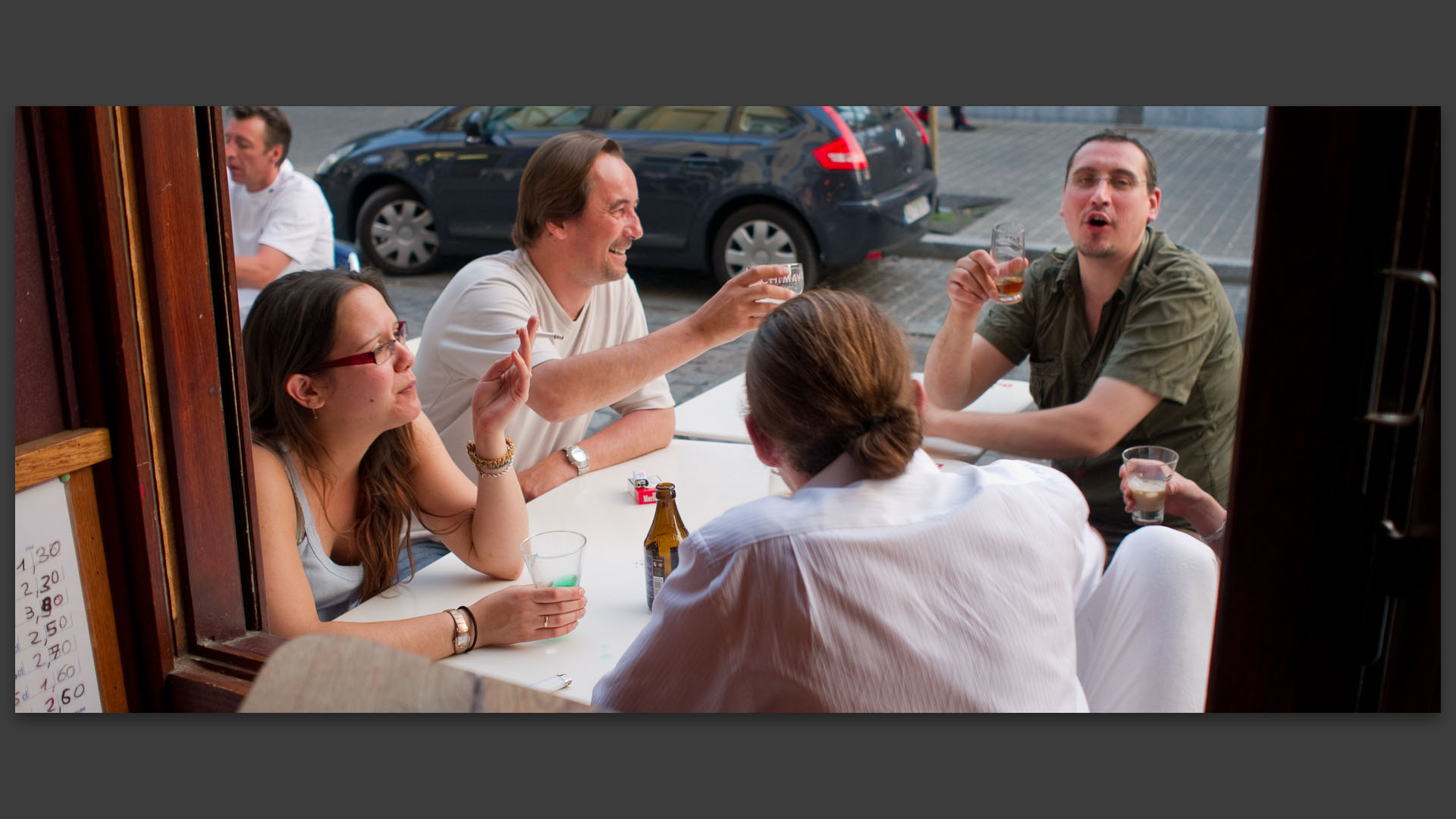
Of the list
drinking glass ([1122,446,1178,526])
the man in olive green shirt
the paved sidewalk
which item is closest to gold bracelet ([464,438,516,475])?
the man in olive green shirt

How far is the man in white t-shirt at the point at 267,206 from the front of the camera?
445 centimetres

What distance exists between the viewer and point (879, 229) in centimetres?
719

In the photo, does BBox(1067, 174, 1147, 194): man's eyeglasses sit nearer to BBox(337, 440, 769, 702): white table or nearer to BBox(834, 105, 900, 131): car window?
BBox(337, 440, 769, 702): white table

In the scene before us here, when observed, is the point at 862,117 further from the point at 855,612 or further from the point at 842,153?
the point at 855,612

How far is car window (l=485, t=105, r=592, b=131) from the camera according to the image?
7.33 meters

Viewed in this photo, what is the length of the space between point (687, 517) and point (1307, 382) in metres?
1.48

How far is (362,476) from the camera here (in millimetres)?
2303

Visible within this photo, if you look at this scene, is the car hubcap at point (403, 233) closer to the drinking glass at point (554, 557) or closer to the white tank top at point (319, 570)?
the white tank top at point (319, 570)

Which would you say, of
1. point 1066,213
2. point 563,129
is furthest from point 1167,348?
point 563,129

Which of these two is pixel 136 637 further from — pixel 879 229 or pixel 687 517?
pixel 879 229

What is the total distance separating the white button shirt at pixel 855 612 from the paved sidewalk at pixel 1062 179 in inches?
205

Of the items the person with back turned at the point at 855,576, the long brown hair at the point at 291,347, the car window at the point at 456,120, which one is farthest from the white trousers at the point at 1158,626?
the car window at the point at 456,120

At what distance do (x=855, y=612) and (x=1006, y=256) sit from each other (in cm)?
174

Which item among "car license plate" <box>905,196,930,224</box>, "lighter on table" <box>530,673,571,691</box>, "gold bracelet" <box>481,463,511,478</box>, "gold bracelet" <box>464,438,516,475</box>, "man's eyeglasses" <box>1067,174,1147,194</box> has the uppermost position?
"man's eyeglasses" <box>1067,174,1147,194</box>
